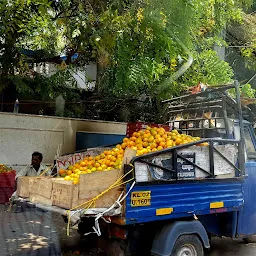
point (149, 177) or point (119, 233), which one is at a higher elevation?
point (149, 177)

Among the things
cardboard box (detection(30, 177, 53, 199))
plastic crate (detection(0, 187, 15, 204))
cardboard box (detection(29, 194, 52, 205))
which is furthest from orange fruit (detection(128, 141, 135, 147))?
plastic crate (detection(0, 187, 15, 204))

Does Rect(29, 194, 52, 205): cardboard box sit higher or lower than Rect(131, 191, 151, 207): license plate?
lower

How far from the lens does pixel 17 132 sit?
9.34 meters

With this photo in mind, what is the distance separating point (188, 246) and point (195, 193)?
64 centimetres

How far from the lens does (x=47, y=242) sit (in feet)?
18.5

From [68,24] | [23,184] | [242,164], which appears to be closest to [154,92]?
[68,24]

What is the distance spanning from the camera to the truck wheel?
159 inches

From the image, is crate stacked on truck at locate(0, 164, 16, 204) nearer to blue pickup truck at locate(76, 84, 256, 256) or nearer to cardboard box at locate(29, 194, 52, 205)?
blue pickup truck at locate(76, 84, 256, 256)

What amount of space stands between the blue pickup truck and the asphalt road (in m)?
0.52

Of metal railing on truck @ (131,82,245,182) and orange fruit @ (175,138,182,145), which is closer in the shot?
metal railing on truck @ (131,82,245,182)

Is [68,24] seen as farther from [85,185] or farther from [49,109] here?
[49,109]

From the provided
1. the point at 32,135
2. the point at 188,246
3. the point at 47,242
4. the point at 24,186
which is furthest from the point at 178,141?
the point at 32,135

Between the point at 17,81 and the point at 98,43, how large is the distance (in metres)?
4.21

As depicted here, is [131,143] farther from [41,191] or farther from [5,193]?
[5,193]
